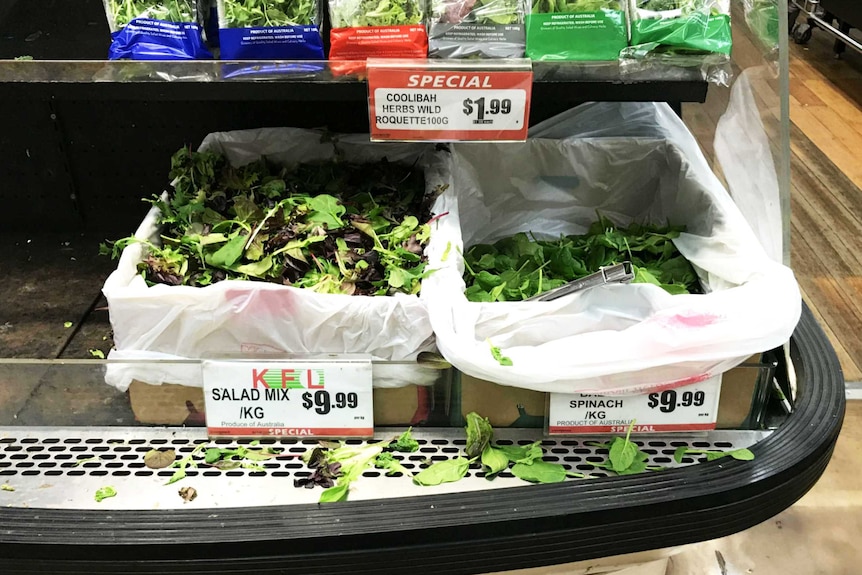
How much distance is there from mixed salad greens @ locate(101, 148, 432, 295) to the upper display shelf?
22 cm

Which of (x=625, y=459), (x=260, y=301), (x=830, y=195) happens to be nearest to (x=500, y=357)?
(x=625, y=459)

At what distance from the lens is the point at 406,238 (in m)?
1.16

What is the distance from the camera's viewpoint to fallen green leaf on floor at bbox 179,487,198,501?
0.92 m

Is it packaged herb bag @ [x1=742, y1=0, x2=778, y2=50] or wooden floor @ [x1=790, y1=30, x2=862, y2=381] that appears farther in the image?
wooden floor @ [x1=790, y1=30, x2=862, y2=381]

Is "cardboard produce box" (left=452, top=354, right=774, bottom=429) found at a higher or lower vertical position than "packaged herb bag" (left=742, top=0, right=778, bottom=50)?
lower

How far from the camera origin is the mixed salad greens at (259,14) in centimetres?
97

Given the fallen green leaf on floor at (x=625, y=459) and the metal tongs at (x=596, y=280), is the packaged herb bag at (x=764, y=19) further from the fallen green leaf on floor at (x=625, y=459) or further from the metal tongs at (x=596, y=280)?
the fallen green leaf on floor at (x=625, y=459)

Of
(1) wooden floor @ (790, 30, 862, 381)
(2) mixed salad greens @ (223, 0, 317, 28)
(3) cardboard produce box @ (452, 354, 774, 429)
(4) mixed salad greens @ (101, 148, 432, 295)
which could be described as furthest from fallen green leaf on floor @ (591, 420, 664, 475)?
(1) wooden floor @ (790, 30, 862, 381)

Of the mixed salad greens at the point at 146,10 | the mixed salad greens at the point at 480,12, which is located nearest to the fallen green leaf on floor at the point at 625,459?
the mixed salad greens at the point at 480,12

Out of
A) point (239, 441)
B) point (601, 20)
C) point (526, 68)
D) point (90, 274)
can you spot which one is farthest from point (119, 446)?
point (601, 20)

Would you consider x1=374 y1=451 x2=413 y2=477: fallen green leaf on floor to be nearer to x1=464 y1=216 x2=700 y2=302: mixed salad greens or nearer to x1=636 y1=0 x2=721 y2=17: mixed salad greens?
x1=464 y1=216 x2=700 y2=302: mixed salad greens

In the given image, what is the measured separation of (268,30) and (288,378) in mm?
442

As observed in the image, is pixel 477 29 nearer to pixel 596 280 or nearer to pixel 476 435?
pixel 596 280

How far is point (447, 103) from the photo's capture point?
0.97m
